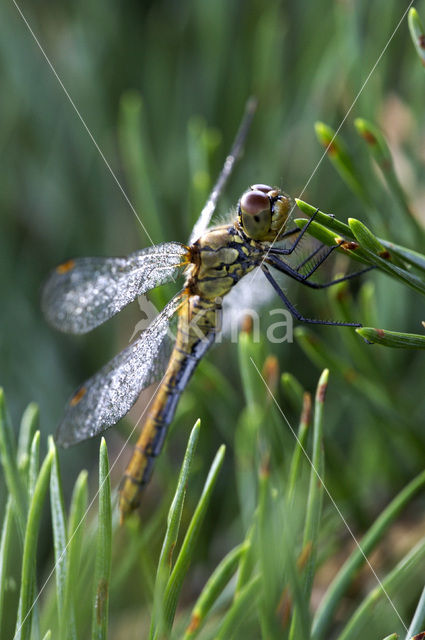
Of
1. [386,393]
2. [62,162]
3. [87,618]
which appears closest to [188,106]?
[62,162]

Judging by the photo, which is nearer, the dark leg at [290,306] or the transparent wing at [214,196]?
the dark leg at [290,306]

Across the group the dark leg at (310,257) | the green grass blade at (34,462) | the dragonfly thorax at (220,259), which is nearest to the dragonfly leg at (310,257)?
the dark leg at (310,257)

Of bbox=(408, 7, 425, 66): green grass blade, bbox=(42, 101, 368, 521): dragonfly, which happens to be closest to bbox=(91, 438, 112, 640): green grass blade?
bbox=(42, 101, 368, 521): dragonfly

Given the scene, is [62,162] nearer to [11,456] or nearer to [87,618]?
[11,456]

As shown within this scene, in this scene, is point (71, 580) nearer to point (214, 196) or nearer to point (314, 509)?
point (314, 509)

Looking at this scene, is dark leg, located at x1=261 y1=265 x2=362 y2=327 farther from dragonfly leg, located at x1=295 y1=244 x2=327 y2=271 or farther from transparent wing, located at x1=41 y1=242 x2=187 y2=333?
transparent wing, located at x1=41 y1=242 x2=187 y2=333

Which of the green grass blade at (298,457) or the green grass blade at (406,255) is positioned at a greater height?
the green grass blade at (406,255)

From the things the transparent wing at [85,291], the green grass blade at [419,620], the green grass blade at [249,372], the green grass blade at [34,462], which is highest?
the transparent wing at [85,291]

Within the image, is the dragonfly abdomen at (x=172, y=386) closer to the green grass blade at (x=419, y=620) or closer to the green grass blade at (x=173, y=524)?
the green grass blade at (x=173, y=524)
